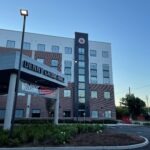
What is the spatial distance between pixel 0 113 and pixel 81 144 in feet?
112

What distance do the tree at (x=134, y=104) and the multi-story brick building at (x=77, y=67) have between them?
3.96 meters

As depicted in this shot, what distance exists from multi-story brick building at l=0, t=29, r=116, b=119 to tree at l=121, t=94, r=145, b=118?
13.0 ft

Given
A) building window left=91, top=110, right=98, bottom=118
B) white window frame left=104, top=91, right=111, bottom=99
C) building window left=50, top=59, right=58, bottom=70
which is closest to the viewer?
building window left=50, top=59, right=58, bottom=70

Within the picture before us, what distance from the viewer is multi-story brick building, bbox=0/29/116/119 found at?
162 ft

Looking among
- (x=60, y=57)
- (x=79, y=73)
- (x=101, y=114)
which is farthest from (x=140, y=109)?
A: (x=60, y=57)

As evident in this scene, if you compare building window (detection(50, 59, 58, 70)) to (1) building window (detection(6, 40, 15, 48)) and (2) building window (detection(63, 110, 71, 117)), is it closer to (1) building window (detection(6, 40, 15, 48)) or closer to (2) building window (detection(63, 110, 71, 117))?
(2) building window (detection(63, 110, 71, 117))

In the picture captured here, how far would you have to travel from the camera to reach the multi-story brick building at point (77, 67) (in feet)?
162

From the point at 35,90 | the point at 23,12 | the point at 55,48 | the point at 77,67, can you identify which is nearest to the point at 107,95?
the point at 77,67

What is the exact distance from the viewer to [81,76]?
53.9 metres

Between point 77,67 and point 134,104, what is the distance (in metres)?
17.0

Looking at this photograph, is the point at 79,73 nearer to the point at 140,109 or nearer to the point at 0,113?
the point at 140,109

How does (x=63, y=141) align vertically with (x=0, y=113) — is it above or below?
below

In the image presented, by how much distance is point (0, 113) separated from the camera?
137 feet

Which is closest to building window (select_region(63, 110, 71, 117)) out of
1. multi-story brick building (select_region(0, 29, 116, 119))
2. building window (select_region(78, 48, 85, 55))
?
multi-story brick building (select_region(0, 29, 116, 119))
